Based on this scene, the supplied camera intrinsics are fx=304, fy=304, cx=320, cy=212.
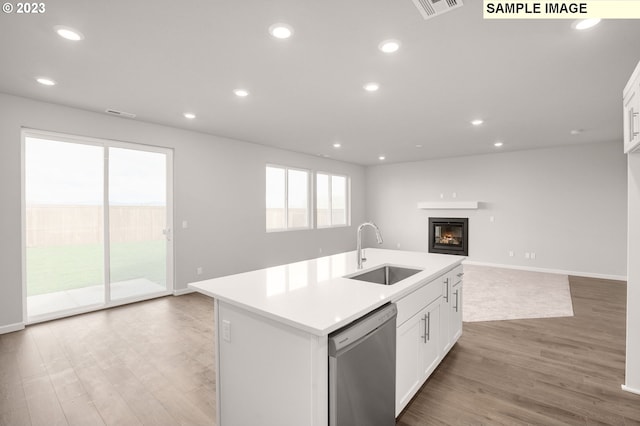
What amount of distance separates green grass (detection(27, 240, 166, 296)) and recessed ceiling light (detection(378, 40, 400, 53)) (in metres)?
4.23

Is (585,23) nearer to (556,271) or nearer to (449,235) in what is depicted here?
(556,271)

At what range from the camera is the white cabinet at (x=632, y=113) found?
1.97 meters

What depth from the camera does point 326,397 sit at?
136 cm

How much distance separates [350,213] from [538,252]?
459 centimetres

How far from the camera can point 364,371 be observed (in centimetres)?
151

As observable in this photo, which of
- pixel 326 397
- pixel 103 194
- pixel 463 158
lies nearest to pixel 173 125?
pixel 103 194

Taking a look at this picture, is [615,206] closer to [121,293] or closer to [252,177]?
[252,177]

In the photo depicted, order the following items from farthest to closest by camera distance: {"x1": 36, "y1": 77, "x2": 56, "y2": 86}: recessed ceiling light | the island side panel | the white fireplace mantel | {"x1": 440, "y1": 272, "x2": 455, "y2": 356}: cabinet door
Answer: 1. the white fireplace mantel
2. {"x1": 36, "y1": 77, "x2": 56, "y2": 86}: recessed ceiling light
3. {"x1": 440, "y1": 272, "x2": 455, "y2": 356}: cabinet door
4. the island side panel

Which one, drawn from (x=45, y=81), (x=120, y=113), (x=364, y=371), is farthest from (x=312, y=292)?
(x=120, y=113)

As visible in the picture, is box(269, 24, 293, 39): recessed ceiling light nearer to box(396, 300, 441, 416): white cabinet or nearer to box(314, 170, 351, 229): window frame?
box(396, 300, 441, 416): white cabinet

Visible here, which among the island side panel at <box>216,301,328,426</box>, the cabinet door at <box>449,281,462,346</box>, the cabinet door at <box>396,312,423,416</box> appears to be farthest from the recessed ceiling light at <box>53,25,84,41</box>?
the cabinet door at <box>449,281,462,346</box>

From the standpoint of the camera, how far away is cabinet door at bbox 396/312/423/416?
6.18 ft

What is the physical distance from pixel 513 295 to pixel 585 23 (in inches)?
157

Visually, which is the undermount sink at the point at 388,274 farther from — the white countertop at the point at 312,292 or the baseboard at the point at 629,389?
the baseboard at the point at 629,389
